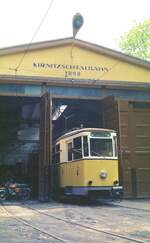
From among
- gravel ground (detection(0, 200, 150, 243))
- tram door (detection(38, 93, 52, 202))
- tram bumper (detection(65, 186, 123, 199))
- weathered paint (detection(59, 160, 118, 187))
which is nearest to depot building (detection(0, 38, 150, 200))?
tram door (detection(38, 93, 52, 202))

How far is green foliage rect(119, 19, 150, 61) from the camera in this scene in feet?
179

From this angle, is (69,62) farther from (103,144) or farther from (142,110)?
(103,144)

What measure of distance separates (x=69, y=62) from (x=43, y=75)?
81.5 inches

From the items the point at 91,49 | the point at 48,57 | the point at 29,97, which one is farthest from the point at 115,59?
the point at 29,97

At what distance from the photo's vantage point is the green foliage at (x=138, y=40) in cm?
5459

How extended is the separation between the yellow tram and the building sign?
350 inches

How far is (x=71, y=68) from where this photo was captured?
89.8 ft

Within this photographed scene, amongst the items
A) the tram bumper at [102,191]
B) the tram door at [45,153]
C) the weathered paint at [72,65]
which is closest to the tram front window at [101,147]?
the tram bumper at [102,191]

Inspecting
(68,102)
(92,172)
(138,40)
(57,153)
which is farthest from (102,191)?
(138,40)

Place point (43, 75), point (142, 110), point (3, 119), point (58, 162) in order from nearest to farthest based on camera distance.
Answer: point (58, 162)
point (142, 110)
point (43, 75)
point (3, 119)

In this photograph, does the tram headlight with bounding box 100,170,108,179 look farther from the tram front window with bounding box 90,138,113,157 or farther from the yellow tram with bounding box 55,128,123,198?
the tram front window with bounding box 90,138,113,157

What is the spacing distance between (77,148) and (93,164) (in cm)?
113

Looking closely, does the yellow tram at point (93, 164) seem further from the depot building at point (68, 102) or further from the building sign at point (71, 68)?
the building sign at point (71, 68)

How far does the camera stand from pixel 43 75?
87.2 feet
